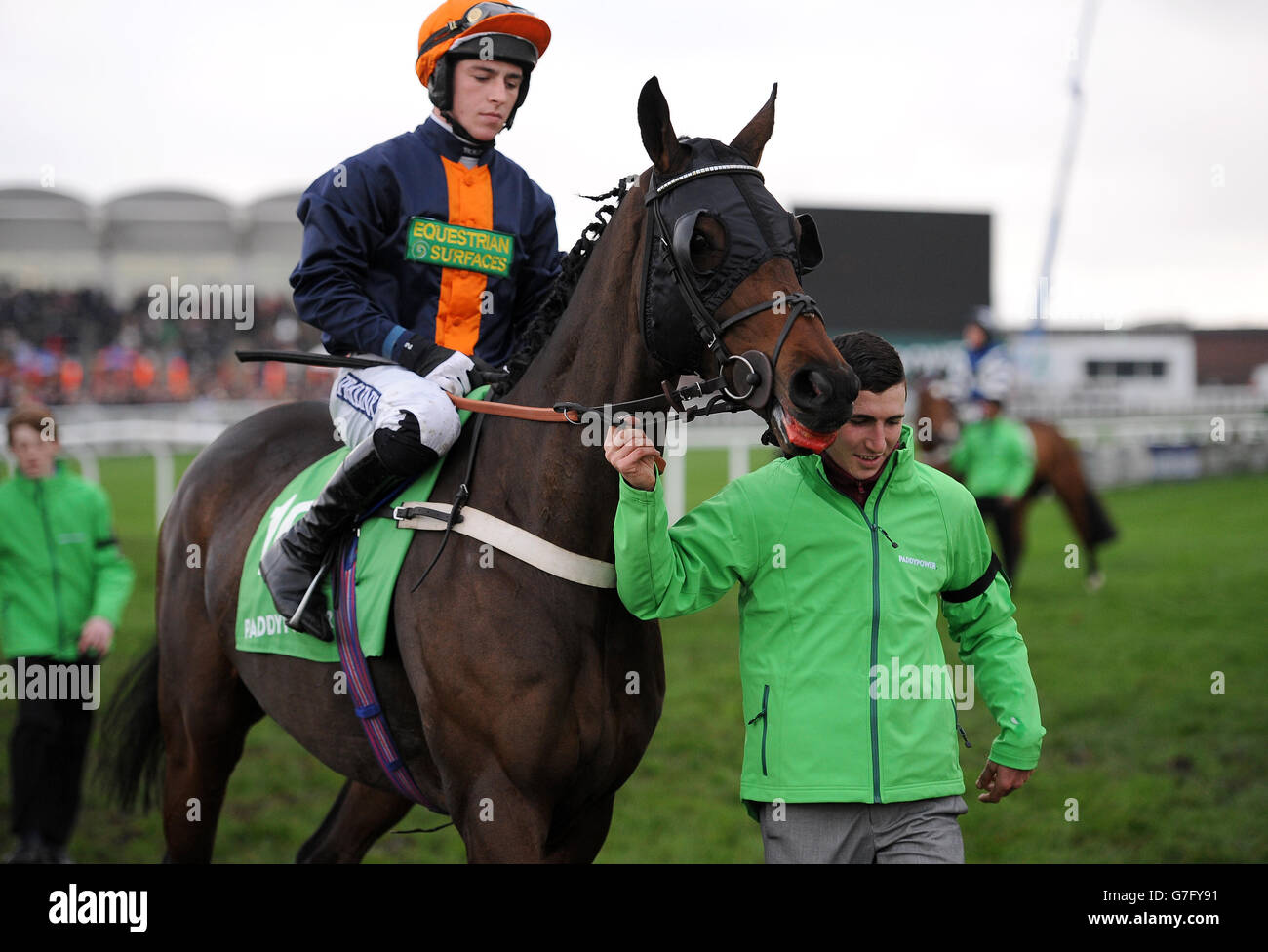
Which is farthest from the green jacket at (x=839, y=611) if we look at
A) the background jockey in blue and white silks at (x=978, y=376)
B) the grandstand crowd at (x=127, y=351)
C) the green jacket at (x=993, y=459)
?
the grandstand crowd at (x=127, y=351)

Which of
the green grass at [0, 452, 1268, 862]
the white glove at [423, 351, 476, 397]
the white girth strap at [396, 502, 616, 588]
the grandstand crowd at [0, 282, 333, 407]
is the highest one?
the grandstand crowd at [0, 282, 333, 407]

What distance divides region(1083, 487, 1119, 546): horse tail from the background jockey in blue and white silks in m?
1.28

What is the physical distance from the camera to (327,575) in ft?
9.56

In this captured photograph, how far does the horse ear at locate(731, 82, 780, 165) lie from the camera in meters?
2.51

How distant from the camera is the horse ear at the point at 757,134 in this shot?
2.51 metres

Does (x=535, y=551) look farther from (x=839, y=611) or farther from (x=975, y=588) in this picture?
(x=975, y=588)

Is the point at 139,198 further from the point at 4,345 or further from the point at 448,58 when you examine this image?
the point at 448,58

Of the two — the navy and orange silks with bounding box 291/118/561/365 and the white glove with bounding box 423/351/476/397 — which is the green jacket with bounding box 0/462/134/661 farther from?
the white glove with bounding box 423/351/476/397

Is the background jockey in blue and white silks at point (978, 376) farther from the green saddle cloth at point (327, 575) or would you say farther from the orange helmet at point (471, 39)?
the orange helmet at point (471, 39)

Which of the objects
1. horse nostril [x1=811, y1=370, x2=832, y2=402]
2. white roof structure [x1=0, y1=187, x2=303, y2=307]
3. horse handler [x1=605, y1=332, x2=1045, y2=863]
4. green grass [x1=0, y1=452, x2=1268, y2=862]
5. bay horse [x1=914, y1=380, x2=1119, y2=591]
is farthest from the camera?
white roof structure [x1=0, y1=187, x2=303, y2=307]

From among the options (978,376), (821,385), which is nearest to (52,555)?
(821,385)

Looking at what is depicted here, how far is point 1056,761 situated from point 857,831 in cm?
372

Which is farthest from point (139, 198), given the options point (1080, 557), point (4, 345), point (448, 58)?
point (448, 58)

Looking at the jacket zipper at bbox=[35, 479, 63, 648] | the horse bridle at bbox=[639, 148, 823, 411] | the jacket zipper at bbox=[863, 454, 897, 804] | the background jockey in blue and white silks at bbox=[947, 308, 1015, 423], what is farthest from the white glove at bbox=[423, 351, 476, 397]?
the background jockey in blue and white silks at bbox=[947, 308, 1015, 423]
